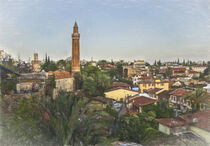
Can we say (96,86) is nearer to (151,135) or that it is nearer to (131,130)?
(131,130)

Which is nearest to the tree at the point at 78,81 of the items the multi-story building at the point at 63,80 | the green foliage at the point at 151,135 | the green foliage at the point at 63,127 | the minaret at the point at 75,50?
the multi-story building at the point at 63,80

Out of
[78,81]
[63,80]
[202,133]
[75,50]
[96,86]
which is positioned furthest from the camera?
[75,50]

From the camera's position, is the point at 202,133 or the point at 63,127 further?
the point at 202,133

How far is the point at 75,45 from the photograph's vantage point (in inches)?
1164

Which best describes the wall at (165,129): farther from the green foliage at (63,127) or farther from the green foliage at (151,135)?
Answer: the green foliage at (63,127)

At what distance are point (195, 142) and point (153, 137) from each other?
5.60 ft

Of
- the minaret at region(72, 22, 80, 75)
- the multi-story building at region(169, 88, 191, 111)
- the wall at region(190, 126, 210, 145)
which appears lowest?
the multi-story building at region(169, 88, 191, 111)

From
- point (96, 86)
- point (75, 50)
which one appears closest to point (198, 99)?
point (96, 86)

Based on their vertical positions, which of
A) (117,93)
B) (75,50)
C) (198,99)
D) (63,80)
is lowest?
(117,93)

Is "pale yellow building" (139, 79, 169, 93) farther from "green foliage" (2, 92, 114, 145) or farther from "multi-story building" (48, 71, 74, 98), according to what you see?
"green foliage" (2, 92, 114, 145)

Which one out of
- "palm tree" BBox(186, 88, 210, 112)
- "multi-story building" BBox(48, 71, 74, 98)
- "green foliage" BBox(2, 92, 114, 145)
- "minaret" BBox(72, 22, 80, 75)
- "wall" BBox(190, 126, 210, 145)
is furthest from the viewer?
"minaret" BBox(72, 22, 80, 75)

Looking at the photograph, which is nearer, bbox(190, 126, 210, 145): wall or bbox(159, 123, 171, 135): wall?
bbox(190, 126, 210, 145): wall

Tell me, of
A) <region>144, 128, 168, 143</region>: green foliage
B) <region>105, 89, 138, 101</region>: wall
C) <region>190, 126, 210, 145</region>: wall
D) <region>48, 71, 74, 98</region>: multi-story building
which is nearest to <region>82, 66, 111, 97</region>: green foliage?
<region>105, 89, 138, 101</region>: wall

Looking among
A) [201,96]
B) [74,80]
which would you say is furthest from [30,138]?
[74,80]
